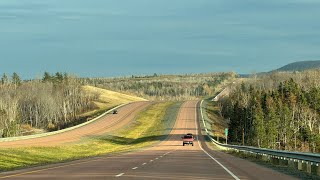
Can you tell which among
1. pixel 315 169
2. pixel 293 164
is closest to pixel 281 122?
pixel 293 164

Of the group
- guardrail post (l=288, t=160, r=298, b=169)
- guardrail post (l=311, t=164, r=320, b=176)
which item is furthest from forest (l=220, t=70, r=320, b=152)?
guardrail post (l=311, t=164, r=320, b=176)

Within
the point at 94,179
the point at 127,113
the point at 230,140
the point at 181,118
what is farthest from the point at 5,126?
the point at 94,179

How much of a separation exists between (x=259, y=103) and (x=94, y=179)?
120564 millimetres

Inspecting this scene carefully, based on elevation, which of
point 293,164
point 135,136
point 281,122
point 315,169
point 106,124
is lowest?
point 293,164

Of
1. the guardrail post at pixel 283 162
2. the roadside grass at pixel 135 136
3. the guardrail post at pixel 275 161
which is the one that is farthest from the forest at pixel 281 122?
the guardrail post at pixel 283 162

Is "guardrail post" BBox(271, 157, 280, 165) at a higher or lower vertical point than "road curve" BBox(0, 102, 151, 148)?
lower

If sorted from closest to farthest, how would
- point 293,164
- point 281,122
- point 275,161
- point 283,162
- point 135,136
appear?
point 293,164 → point 283,162 → point 275,161 → point 135,136 → point 281,122

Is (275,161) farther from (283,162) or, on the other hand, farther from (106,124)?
(106,124)

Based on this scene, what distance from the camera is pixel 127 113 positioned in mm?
152500

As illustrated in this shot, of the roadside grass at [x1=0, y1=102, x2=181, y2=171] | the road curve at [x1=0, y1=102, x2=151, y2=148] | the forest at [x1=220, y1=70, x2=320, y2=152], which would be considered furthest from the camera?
the forest at [x1=220, y1=70, x2=320, y2=152]

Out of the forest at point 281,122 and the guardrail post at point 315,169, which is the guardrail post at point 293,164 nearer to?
the guardrail post at point 315,169

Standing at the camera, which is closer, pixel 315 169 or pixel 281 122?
pixel 315 169

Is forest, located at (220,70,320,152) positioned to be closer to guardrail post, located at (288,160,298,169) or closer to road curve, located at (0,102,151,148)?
road curve, located at (0,102,151,148)

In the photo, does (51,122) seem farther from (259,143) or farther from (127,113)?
(259,143)
